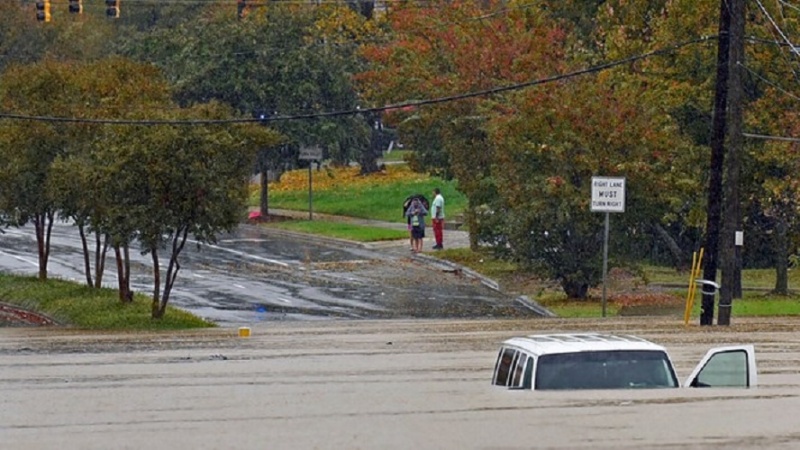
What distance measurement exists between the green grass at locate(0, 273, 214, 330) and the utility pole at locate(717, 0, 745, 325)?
9.86 meters

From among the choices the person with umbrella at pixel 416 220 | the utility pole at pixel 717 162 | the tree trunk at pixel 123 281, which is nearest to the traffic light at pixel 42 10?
the tree trunk at pixel 123 281

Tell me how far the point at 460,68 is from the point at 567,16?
6.13 m

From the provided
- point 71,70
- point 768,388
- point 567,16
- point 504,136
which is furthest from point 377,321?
point 567,16

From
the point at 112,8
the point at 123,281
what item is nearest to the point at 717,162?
the point at 123,281

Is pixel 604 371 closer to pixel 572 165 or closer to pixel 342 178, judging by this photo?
pixel 572 165

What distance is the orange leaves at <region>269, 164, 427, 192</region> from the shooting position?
217 feet

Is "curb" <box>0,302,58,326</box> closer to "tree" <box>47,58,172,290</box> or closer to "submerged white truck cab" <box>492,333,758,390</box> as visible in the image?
"tree" <box>47,58,172,290</box>

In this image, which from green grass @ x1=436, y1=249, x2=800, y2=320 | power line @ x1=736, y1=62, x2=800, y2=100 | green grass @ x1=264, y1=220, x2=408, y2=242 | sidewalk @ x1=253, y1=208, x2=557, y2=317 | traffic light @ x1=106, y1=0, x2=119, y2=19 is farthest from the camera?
green grass @ x1=264, y1=220, x2=408, y2=242

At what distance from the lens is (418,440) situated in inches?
472

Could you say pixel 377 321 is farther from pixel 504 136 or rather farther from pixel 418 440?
pixel 418 440

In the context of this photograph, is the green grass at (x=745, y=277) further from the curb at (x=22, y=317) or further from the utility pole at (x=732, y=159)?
the curb at (x=22, y=317)

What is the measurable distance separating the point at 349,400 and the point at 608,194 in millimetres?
15358

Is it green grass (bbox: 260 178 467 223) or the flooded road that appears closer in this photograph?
the flooded road

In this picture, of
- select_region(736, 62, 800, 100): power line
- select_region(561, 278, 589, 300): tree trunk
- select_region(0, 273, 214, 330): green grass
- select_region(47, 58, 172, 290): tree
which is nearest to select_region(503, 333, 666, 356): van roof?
select_region(47, 58, 172, 290): tree
